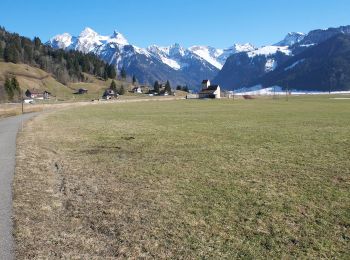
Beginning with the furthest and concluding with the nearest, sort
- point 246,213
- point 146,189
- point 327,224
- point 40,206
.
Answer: point 146,189 → point 40,206 → point 246,213 → point 327,224

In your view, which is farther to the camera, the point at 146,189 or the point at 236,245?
the point at 146,189

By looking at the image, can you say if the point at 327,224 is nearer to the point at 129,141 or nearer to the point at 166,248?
the point at 166,248

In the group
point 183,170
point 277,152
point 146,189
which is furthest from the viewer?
point 277,152

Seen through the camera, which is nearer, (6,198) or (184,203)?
(184,203)

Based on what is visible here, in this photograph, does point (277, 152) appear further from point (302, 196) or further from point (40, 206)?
point (40, 206)

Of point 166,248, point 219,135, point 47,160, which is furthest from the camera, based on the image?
point 219,135

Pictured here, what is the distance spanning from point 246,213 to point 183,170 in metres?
5.93

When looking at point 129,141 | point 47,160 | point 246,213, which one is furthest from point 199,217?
point 129,141

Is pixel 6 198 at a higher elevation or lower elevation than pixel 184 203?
higher

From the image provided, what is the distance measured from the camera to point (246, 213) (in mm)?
11078

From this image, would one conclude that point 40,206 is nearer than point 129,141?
Yes

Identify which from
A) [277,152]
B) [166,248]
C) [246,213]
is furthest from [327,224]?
[277,152]

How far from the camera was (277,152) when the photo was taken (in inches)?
837

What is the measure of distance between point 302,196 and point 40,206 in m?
7.29
